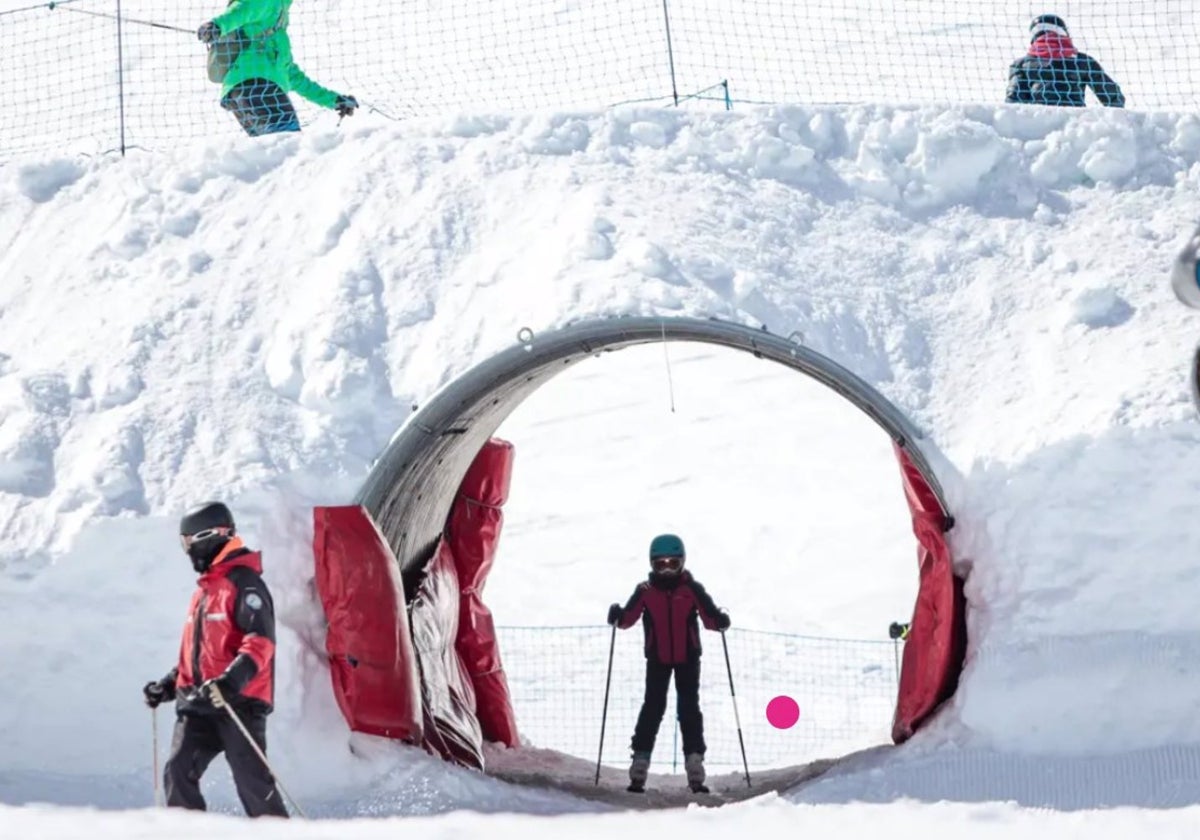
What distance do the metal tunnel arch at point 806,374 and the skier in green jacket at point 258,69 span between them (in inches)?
96.1

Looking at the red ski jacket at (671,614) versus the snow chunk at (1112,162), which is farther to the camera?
the red ski jacket at (671,614)

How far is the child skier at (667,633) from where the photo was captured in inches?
402

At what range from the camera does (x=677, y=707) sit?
404 inches

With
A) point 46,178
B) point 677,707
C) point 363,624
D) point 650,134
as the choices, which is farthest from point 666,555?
point 46,178

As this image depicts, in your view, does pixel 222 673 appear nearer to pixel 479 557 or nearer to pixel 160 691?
pixel 160 691

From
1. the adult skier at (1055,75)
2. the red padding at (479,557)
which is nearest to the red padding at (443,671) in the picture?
the red padding at (479,557)

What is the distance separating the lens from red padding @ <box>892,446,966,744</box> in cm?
884

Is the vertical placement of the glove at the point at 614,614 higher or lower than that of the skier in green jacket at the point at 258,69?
lower

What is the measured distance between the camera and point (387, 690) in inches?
348

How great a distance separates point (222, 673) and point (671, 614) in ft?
11.9

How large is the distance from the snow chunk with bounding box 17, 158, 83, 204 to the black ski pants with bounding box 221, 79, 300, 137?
0.98 m

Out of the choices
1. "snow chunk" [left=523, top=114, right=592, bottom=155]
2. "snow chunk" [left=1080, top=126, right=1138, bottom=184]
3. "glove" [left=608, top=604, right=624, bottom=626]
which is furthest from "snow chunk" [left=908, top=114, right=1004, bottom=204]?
"glove" [left=608, top=604, right=624, bottom=626]

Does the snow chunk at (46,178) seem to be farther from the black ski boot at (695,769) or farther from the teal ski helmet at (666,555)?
the black ski boot at (695,769)

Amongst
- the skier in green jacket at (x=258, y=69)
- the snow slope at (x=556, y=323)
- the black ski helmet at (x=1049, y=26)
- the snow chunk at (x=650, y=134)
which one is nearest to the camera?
the snow slope at (x=556, y=323)
